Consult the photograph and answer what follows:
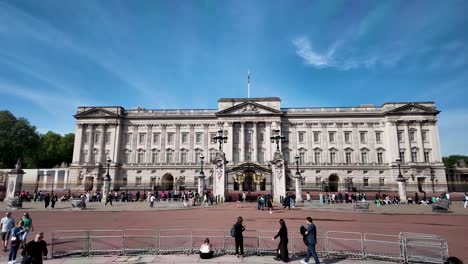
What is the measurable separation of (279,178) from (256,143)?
1140 inches

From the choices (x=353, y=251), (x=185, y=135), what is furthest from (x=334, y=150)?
(x=353, y=251)

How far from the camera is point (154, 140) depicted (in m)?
61.5

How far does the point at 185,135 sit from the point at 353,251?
54.0 meters

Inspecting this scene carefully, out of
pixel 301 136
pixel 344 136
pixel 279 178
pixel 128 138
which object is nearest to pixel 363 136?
pixel 344 136

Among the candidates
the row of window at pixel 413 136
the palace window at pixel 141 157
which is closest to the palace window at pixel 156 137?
the palace window at pixel 141 157

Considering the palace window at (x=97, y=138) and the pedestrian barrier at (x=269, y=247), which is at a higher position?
the palace window at (x=97, y=138)

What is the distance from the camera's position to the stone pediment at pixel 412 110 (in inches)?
2203

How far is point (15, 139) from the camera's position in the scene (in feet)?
210

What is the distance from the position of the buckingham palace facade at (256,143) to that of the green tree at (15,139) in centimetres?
1739

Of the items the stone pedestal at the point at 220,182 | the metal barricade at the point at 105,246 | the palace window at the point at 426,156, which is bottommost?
the metal barricade at the point at 105,246

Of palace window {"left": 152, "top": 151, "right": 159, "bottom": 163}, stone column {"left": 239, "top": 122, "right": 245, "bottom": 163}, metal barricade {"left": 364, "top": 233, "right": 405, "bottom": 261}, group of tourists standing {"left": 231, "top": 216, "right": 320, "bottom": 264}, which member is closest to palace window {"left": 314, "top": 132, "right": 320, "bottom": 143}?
stone column {"left": 239, "top": 122, "right": 245, "bottom": 163}

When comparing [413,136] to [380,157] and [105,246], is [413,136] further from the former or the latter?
[105,246]

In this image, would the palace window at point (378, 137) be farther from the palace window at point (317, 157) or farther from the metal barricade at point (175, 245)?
the metal barricade at point (175, 245)

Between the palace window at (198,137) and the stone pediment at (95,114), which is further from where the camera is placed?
the palace window at (198,137)
